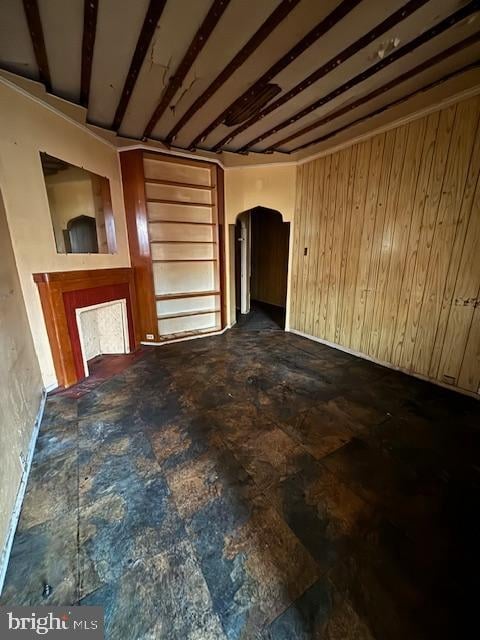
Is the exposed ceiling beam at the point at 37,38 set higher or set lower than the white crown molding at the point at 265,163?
higher

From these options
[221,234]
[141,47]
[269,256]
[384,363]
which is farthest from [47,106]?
[269,256]

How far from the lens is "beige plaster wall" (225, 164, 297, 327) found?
4.08 metres

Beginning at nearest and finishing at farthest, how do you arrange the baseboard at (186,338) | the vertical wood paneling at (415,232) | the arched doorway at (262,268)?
the vertical wood paneling at (415,232) → the baseboard at (186,338) → the arched doorway at (262,268)

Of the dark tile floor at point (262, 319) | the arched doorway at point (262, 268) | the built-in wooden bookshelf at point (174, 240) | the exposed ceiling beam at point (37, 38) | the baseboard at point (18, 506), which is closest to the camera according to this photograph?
the baseboard at point (18, 506)

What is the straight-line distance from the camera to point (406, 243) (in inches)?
112

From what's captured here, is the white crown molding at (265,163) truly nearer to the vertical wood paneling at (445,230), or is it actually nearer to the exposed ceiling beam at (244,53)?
the vertical wood paneling at (445,230)

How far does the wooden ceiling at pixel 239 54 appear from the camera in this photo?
1.62 meters

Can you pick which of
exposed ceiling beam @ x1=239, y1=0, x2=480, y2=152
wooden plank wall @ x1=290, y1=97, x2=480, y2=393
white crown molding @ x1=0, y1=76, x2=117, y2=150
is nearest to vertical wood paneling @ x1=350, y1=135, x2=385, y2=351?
wooden plank wall @ x1=290, y1=97, x2=480, y2=393

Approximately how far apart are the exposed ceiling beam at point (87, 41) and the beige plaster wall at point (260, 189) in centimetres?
224

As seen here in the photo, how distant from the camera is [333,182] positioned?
3.49 m

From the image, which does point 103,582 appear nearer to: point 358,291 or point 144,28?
point 144,28

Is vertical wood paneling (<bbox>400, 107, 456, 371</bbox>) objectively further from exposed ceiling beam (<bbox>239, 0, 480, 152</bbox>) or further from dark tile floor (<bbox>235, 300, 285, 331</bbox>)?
dark tile floor (<bbox>235, 300, 285, 331</bbox>)

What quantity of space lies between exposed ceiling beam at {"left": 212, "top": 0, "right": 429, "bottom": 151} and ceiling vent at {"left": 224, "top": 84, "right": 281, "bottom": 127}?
0.10 meters

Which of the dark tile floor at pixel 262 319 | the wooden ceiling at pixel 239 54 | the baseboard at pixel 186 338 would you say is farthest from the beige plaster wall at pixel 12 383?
the dark tile floor at pixel 262 319
